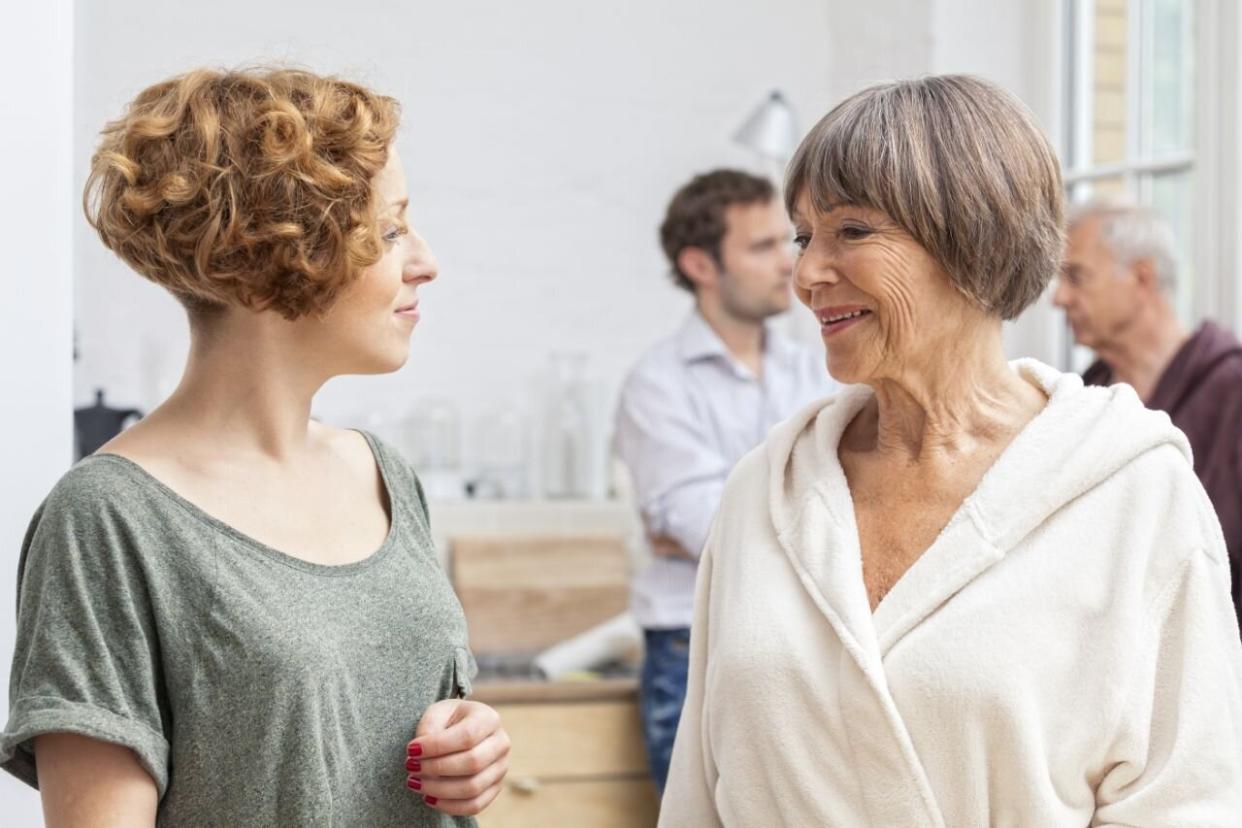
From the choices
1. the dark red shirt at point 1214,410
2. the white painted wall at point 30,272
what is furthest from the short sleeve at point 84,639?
the dark red shirt at point 1214,410

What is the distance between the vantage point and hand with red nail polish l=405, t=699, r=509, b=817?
152 centimetres

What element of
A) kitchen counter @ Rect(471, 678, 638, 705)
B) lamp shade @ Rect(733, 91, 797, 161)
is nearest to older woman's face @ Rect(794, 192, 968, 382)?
kitchen counter @ Rect(471, 678, 638, 705)

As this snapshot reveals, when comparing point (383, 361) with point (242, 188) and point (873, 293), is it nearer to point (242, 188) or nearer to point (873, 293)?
point (242, 188)

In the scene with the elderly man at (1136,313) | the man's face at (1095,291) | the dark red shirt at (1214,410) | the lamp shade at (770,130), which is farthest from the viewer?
the lamp shade at (770,130)

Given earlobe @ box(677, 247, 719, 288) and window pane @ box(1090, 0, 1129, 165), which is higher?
window pane @ box(1090, 0, 1129, 165)

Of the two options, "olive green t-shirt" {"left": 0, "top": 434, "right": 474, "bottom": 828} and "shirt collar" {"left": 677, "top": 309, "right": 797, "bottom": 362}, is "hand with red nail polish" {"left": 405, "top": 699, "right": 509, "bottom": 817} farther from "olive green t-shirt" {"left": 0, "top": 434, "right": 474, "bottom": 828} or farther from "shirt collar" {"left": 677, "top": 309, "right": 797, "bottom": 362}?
"shirt collar" {"left": 677, "top": 309, "right": 797, "bottom": 362}

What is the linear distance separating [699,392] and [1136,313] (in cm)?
101

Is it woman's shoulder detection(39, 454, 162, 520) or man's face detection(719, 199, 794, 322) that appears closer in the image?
woman's shoulder detection(39, 454, 162, 520)

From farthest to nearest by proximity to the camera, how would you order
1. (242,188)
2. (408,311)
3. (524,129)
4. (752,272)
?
1. (524,129)
2. (752,272)
3. (408,311)
4. (242,188)

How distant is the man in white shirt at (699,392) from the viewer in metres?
3.62

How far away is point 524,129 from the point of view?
16.8 ft

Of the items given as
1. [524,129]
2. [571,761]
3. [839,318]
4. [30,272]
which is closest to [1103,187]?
[524,129]

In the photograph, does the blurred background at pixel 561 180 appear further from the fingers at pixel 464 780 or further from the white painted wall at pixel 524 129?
the fingers at pixel 464 780

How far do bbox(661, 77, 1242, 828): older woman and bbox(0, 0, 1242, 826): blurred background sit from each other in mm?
2125
